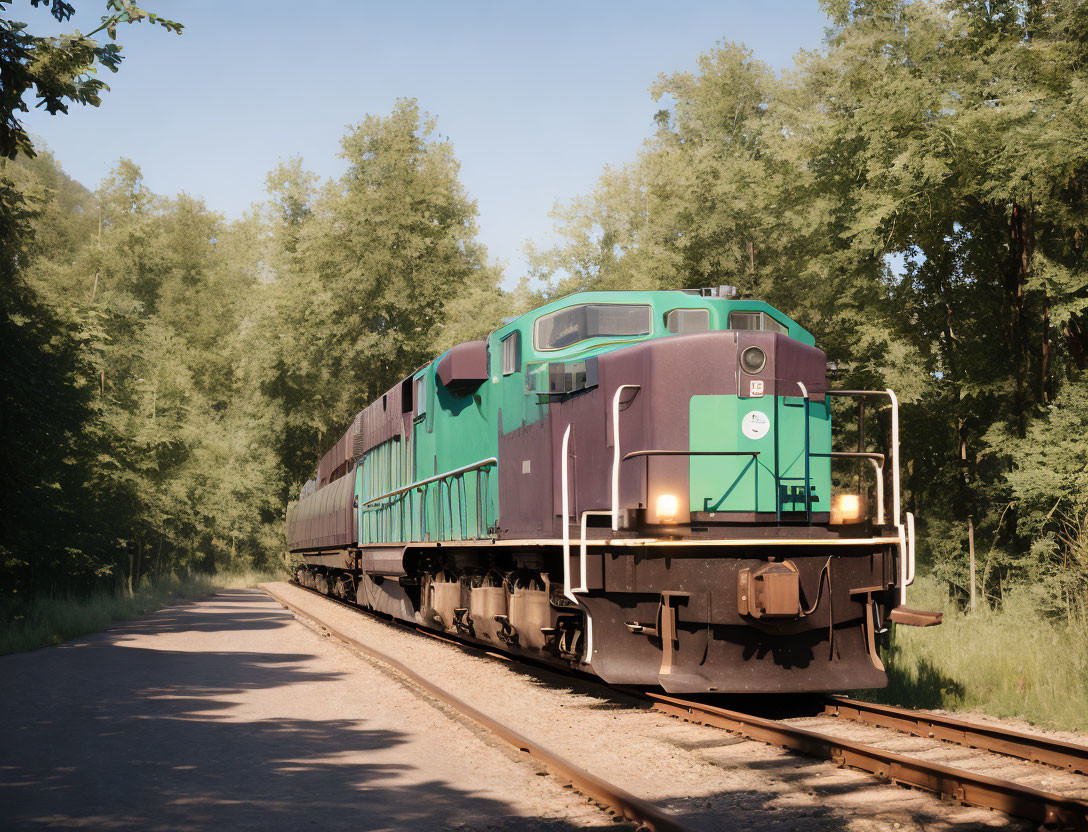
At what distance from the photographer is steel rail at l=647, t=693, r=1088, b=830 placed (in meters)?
4.96

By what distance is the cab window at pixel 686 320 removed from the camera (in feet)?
32.2

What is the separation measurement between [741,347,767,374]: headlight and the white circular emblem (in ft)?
1.22

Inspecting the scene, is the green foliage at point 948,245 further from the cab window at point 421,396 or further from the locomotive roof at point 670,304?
the cab window at point 421,396

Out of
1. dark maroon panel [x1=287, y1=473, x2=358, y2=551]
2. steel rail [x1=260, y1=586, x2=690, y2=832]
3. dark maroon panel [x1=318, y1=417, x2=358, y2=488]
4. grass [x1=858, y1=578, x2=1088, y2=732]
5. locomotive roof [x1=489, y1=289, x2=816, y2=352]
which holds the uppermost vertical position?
locomotive roof [x1=489, y1=289, x2=816, y2=352]

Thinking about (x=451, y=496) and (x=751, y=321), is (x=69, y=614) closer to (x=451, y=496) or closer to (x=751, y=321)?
(x=451, y=496)

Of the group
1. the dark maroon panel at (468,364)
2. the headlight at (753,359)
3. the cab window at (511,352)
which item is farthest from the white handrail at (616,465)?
the dark maroon panel at (468,364)

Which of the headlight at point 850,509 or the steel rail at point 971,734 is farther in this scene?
the headlight at point 850,509

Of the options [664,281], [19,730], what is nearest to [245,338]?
[664,281]

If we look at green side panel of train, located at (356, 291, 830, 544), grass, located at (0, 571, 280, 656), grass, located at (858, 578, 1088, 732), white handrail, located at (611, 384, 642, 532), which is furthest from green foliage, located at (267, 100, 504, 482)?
white handrail, located at (611, 384, 642, 532)

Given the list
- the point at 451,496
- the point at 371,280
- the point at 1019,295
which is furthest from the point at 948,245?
the point at 371,280

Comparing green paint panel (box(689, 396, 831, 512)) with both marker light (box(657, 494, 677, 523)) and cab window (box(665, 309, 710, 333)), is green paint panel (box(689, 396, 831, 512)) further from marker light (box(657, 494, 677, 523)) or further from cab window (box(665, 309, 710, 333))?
cab window (box(665, 309, 710, 333))

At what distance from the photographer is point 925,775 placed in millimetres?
5773

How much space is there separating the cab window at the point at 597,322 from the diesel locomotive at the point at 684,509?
0.07ft

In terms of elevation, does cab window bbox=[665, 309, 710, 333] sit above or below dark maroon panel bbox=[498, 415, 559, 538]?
above
